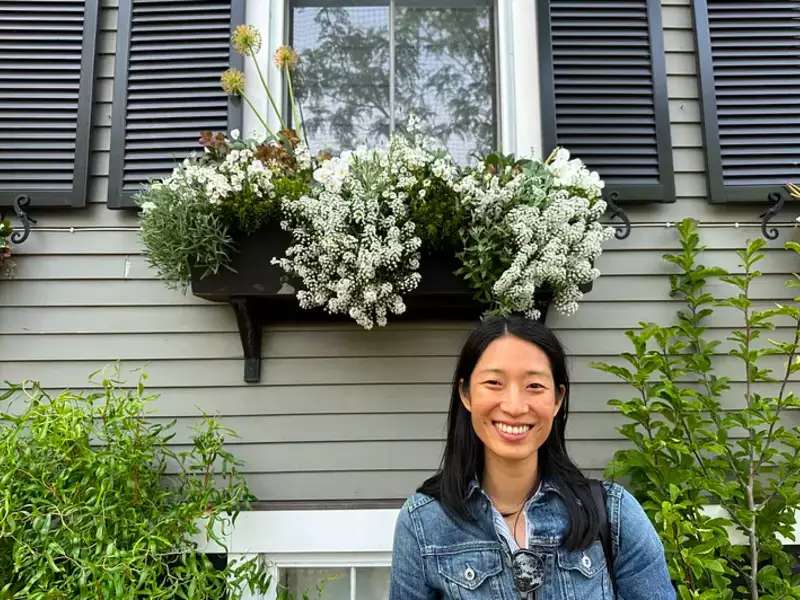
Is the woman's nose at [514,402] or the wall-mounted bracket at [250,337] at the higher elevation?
the wall-mounted bracket at [250,337]

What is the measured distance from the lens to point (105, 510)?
175 centimetres

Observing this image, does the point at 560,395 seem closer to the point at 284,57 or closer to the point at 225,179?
the point at 225,179

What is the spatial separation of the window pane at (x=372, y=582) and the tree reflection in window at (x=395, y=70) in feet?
5.38

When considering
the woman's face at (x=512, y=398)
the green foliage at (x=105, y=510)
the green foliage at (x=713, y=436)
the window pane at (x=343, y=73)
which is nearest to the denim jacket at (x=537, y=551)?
the woman's face at (x=512, y=398)

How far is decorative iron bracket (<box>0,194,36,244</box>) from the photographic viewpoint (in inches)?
88.9

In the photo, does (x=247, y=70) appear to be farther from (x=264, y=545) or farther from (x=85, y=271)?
(x=264, y=545)

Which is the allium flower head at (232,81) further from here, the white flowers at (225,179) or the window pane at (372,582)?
the window pane at (372,582)

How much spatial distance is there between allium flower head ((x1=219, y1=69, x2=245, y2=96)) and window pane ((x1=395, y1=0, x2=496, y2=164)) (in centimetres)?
65

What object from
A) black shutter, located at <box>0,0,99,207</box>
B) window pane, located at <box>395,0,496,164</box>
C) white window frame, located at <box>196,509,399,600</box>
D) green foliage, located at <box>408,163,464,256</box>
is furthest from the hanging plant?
black shutter, located at <box>0,0,99,207</box>

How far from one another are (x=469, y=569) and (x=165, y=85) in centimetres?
211

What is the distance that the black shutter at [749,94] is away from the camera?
2.36 meters

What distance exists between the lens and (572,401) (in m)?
2.23

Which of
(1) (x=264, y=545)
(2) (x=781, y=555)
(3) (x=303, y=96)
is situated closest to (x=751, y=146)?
(2) (x=781, y=555)

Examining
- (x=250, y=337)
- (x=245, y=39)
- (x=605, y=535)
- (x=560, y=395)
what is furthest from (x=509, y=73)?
(x=605, y=535)
